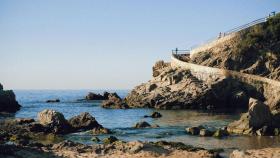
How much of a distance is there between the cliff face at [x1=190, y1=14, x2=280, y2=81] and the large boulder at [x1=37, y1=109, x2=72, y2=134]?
3370 centimetres

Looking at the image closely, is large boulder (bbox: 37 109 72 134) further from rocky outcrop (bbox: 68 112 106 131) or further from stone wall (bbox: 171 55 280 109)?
stone wall (bbox: 171 55 280 109)

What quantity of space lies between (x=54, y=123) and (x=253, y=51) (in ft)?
123

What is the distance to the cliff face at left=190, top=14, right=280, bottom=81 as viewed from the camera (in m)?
62.7

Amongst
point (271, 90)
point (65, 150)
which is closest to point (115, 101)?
point (271, 90)

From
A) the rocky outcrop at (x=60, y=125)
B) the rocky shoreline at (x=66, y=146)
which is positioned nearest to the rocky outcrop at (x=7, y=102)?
the rocky outcrop at (x=60, y=125)

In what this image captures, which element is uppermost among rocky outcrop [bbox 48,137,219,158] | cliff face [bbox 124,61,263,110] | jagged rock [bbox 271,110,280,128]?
cliff face [bbox 124,61,263,110]

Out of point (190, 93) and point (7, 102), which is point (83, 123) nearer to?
point (190, 93)

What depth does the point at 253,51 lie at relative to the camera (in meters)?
64.4

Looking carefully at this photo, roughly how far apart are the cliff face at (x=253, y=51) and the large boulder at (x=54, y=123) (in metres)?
33.7

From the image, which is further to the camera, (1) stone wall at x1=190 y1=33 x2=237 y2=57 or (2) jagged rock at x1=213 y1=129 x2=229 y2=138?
(1) stone wall at x1=190 y1=33 x2=237 y2=57

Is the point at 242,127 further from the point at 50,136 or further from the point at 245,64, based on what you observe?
the point at 245,64

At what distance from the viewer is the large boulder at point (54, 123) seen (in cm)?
3456

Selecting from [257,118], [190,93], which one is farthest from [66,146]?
[190,93]

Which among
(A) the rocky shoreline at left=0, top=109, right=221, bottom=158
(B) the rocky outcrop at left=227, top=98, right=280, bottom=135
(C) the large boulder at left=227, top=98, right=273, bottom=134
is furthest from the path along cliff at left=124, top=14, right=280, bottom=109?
(A) the rocky shoreline at left=0, top=109, right=221, bottom=158
